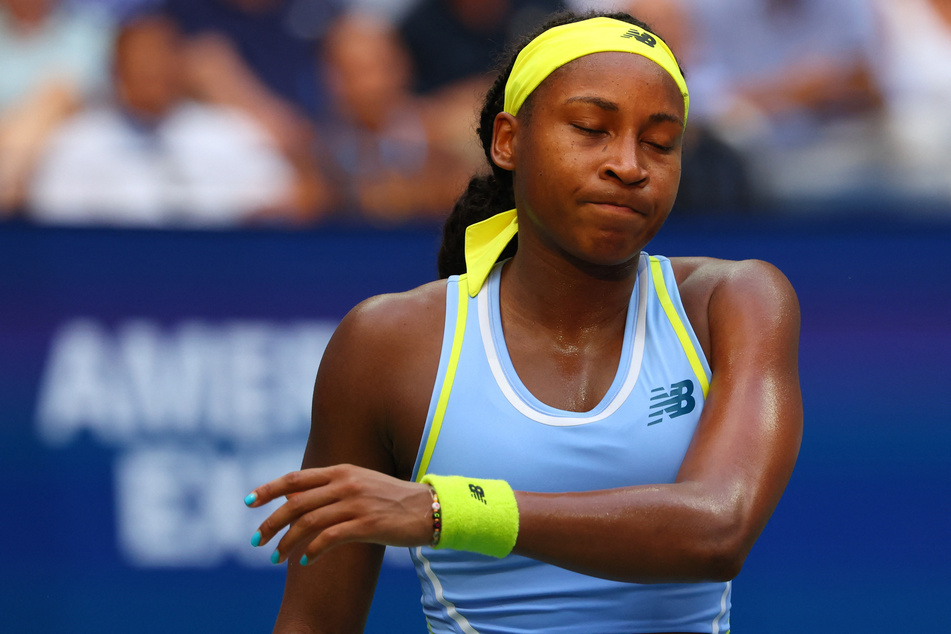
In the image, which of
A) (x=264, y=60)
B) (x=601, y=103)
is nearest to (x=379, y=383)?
(x=601, y=103)

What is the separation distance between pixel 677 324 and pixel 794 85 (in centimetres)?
150

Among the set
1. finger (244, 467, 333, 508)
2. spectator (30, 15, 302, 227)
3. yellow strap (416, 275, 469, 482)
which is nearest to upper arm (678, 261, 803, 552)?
yellow strap (416, 275, 469, 482)

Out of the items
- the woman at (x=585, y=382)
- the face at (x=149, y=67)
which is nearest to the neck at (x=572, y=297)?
the woman at (x=585, y=382)

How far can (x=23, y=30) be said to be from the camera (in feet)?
8.41

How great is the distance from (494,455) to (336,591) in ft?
→ 1.15

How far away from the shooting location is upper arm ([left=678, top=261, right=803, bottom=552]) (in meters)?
1.24

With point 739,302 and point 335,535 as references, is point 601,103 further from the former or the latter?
point 335,535

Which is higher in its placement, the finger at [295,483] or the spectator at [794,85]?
the spectator at [794,85]

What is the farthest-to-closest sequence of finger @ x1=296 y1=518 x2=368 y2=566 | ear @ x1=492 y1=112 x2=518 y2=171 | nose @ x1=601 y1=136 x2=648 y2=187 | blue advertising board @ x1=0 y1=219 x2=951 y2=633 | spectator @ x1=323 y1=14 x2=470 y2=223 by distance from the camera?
spectator @ x1=323 y1=14 x2=470 y2=223 → blue advertising board @ x1=0 y1=219 x2=951 y2=633 → ear @ x1=492 y1=112 x2=518 y2=171 → nose @ x1=601 y1=136 x2=648 y2=187 → finger @ x1=296 y1=518 x2=368 y2=566

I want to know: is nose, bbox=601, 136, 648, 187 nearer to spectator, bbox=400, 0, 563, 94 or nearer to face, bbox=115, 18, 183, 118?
spectator, bbox=400, 0, 563, 94

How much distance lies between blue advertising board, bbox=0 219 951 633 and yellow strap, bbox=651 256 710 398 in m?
1.09

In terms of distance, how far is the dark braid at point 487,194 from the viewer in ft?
5.45

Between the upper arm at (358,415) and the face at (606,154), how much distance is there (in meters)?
0.26

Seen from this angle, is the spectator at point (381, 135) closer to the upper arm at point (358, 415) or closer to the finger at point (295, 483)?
the upper arm at point (358, 415)
